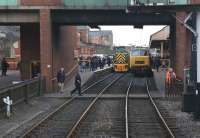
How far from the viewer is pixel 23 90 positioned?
3003 cm

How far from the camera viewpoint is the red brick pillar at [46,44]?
4044 centimetres

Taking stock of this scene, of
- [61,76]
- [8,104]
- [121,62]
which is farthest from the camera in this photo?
[121,62]

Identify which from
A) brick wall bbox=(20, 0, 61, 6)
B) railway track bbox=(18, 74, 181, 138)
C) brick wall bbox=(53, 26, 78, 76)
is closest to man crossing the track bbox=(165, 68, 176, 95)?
railway track bbox=(18, 74, 181, 138)

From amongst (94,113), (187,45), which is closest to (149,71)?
(187,45)

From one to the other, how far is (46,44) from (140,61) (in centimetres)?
2341

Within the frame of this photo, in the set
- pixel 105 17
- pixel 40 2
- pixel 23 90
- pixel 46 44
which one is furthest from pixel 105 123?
pixel 40 2

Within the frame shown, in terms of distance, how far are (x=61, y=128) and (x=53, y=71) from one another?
21572 millimetres

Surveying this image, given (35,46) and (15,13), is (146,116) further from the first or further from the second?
(35,46)

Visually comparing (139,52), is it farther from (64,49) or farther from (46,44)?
(46,44)

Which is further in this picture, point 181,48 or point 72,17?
point 72,17

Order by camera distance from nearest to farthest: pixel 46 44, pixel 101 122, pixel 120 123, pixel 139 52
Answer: pixel 120 123, pixel 101 122, pixel 46 44, pixel 139 52

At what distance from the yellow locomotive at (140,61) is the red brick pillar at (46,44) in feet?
75.5

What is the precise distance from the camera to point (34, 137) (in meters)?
18.1

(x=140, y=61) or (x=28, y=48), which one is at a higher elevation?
(x=28, y=48)
